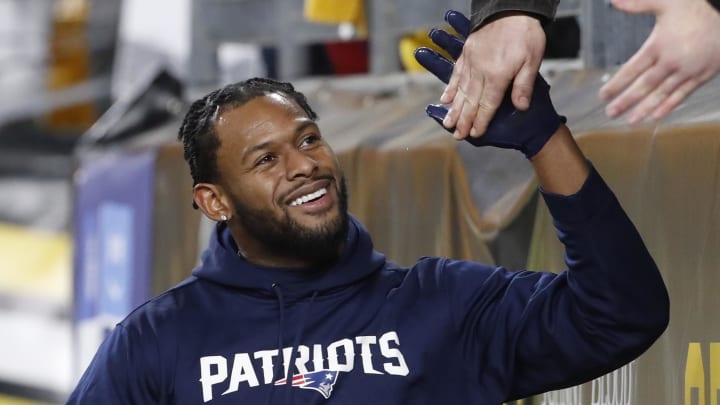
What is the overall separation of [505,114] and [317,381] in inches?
28.1

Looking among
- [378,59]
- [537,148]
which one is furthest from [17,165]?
[537,148]

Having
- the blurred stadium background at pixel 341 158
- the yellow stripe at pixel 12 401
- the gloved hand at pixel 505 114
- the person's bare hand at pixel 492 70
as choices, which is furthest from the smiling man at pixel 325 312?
the yellow stripe at pixel 12 401

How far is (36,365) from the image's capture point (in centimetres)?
815

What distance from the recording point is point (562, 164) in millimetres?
2389

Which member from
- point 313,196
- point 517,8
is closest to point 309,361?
point 313,196

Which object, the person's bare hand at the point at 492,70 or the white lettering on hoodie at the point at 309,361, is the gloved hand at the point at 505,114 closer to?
the person's bare hand at the point at 492,70

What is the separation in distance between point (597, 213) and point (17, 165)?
8179 millimetres

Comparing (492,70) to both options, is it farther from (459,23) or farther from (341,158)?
(341,158)

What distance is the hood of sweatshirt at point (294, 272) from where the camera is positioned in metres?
2.84

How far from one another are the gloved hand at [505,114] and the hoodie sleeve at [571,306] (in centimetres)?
13

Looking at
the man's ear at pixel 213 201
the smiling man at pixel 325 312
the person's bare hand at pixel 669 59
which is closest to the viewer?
the person's bare hand at pixel 669 59

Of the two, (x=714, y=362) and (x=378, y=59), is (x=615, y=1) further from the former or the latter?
(x=378, y=59)

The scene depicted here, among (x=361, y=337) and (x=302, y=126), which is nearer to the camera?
(x=361, y=337)

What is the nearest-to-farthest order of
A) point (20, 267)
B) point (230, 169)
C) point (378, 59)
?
point (230, 169) < point (378, 59) < point (20, 267)
